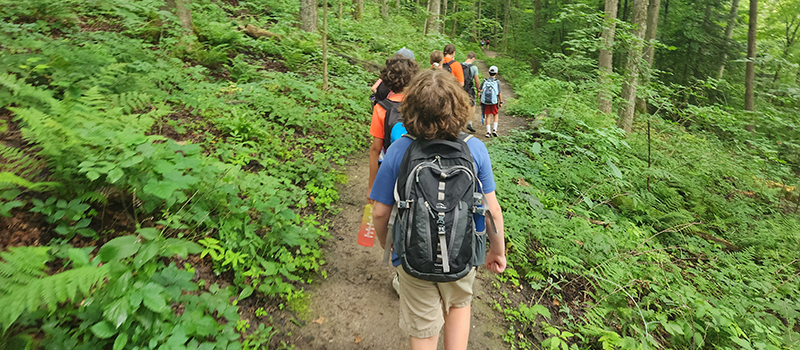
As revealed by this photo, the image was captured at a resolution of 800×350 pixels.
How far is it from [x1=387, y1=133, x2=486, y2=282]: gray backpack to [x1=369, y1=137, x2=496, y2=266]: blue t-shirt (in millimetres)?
85

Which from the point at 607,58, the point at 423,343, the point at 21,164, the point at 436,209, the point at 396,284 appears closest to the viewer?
the point at 436,209

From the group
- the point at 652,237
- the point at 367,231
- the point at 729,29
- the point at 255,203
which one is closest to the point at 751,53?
the point at 729,29

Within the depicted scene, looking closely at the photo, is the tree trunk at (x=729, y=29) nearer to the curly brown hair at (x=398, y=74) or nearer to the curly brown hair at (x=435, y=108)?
the curly brown hair at (x=398, y=74)

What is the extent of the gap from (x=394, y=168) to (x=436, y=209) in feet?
1.17

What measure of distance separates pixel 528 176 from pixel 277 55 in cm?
682

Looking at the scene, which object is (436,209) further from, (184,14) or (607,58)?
(607,58)

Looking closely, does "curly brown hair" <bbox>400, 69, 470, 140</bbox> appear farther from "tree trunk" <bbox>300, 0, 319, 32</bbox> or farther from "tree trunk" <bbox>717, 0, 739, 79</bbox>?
"tree trunk" <bbox>717, 0, 739, 79</bbox>

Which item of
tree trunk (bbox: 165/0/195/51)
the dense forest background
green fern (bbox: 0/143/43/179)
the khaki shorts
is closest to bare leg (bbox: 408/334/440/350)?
the khaki shorts

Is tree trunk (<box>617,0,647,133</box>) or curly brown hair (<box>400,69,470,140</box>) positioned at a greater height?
tree trunk (<box>617,0,647,133</box>)

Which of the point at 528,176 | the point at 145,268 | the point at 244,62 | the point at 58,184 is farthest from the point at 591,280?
the point at 244,62

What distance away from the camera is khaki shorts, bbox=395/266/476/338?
2004 mm

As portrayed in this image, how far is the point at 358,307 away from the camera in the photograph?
127 inches

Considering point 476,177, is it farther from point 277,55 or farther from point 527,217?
point 277,55

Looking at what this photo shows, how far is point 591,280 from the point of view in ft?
13.2
